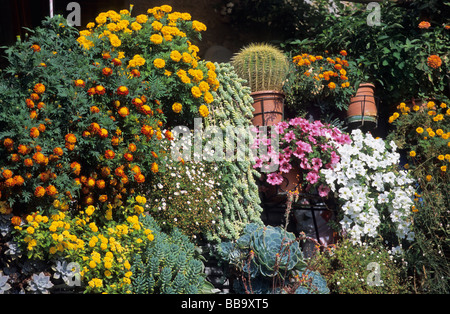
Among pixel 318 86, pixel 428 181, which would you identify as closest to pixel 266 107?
pixel 318 86

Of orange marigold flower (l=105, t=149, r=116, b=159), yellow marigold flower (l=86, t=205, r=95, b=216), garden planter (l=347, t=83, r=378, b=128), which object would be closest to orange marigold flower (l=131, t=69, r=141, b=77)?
orange marigold flower (l=105, t=149, r=116, b=159)

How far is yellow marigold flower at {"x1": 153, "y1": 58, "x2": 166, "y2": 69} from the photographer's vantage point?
4184mm

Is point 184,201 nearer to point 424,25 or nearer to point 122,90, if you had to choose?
point 122,90

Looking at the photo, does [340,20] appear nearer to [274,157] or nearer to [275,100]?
[275,100]

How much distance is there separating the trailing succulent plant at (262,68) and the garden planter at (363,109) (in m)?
0.79

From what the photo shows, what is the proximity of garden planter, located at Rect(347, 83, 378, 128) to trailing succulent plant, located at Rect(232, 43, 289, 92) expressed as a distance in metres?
0.79

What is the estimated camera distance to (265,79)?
5.16 metres

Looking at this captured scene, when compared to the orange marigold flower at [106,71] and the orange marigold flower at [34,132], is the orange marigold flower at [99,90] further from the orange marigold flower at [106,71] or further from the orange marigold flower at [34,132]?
the orange marigold flower at [34,132]

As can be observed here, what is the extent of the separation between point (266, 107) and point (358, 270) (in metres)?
1.79

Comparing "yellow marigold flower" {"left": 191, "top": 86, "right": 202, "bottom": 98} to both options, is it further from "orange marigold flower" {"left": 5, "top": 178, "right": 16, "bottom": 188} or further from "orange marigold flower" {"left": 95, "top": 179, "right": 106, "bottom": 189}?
"orange marigold flower" {"left": 5, "top": 178, "right": 16, "bottom": 188}

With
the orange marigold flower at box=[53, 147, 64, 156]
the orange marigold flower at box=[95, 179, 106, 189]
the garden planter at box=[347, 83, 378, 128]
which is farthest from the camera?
the garden planter at box=[347, 83, 378, 128]
